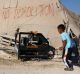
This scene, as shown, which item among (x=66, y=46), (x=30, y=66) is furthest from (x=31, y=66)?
(x=66, y=46)

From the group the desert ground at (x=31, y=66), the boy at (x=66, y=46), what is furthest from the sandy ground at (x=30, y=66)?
the boy at (x=66, y=46)

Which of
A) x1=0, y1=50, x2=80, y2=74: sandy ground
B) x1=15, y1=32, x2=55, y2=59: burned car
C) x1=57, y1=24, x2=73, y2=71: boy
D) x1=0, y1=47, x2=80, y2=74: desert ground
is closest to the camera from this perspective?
x1=0, y1=50, x2=80, y2=74: sandy ground

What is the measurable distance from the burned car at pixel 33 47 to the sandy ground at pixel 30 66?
0.38m

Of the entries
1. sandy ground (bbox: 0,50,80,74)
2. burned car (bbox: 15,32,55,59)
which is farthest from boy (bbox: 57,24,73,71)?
burned car (bbox: 15,32,55,59)

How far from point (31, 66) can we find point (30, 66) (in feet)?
0.33

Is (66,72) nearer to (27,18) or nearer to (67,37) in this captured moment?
(67,37)

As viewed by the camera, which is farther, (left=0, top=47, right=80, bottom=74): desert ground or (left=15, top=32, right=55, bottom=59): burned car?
(left=15, top=32, right=55, bottom=59): burned car

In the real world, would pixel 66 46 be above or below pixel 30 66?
above

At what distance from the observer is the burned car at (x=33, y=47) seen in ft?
63.5

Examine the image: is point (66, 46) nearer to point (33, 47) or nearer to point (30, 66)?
point (30, 66)

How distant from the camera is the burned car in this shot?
1935cm

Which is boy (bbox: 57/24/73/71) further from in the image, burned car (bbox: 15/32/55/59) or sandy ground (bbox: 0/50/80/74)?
burned car (bbox: 15/32/55/59)

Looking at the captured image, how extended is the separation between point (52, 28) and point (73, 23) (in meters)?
2.47

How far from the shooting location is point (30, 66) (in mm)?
16719
